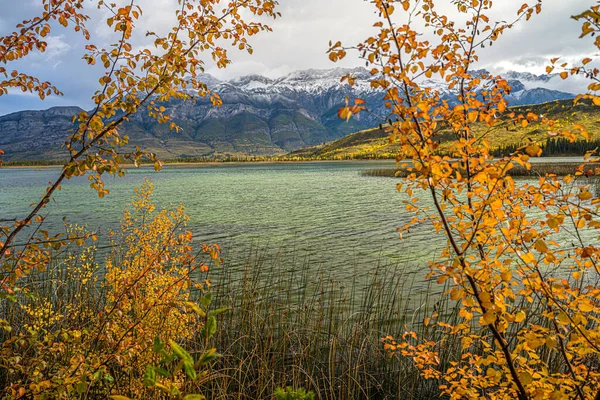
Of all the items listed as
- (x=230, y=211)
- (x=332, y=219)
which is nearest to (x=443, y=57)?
(x=332, y=219)

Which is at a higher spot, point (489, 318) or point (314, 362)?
point (489, 318)

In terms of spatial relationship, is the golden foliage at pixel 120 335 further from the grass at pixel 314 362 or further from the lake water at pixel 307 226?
the lake water at pixel 307 226

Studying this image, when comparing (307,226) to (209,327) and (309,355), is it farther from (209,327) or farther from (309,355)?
(209,327)

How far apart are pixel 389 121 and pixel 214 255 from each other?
8.85ft

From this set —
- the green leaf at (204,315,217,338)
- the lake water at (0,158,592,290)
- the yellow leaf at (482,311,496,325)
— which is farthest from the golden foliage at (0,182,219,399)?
the lake water at (0,158,592,290)

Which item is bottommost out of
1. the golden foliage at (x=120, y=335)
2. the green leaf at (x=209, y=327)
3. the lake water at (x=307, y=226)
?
the lake water at (x=307, y=226)

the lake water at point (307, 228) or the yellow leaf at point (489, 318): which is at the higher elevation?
the yellow leaf at point (489, 318)

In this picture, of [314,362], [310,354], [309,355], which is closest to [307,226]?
[310,354]

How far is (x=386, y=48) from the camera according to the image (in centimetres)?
321

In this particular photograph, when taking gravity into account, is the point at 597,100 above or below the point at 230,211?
above

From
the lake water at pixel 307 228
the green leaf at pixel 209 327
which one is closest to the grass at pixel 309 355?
the lake water at pixel 307 228

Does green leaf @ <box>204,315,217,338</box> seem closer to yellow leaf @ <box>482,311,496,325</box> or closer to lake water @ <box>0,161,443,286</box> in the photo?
yellow leaf @ <box>482,311,496,325</box>

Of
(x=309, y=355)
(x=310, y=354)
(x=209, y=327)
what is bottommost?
(x=310, y=354)

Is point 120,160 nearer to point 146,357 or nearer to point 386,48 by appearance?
point 386,48
